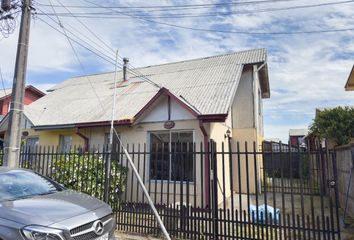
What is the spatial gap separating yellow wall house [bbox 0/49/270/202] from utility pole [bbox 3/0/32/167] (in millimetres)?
3289

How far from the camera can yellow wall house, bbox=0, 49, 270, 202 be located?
9.06 m

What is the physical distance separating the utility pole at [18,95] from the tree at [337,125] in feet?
33.1

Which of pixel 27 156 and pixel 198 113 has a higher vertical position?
pixel 198 113

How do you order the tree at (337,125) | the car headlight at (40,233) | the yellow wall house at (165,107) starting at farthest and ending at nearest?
the tree at (337,125), the yellow wall house at (165,107), the car headlight at (40,233)

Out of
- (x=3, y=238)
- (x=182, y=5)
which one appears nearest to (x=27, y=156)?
(x=3, y=238)

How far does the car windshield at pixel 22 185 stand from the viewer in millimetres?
4090

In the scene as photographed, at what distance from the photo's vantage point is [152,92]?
11.9 metres

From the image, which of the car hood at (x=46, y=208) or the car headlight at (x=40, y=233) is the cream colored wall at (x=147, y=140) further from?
the car headlight at (x=40, y=233)

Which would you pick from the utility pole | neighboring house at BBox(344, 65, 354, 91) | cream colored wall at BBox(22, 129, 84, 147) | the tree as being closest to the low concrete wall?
the tree

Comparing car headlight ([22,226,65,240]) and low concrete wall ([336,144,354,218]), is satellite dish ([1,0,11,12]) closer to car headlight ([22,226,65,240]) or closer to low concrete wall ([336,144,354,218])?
car headlight ([22,226,65,240])

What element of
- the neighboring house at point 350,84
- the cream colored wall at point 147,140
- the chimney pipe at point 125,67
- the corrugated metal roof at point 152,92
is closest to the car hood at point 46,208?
the cream colored wall at point 147,140

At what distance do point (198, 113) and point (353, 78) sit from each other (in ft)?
16.6

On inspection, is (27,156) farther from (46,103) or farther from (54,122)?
(46,103)

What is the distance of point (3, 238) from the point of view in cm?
317
